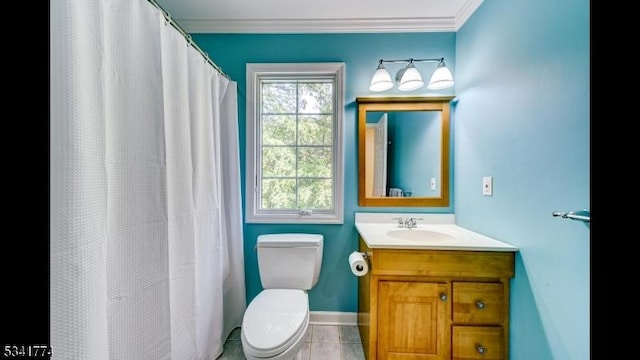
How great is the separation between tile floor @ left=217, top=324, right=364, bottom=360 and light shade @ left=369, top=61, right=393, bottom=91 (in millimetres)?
1709

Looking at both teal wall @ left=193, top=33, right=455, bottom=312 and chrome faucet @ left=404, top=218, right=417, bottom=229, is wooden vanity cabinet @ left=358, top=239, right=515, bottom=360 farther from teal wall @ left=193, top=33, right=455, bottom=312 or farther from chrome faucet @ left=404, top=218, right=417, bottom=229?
teal wall @ left=193, top=33, right=455, bottom=312

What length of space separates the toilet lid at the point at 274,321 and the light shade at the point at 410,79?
5.13ft

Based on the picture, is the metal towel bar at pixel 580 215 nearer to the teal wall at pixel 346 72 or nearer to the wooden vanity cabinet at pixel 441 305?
the wooden vanity cabinet at pixel 441 305

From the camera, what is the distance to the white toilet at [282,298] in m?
1.19

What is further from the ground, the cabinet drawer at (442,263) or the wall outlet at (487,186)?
the wall outlet at (487,186)

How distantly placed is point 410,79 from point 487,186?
0.86 meters

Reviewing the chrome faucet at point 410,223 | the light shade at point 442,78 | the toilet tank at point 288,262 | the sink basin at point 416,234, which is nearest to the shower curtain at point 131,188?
the toilet tank at point 288,262

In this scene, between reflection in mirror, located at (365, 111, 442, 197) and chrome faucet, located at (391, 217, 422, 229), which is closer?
chrome faucet, located at (391, 217, 422, 229)

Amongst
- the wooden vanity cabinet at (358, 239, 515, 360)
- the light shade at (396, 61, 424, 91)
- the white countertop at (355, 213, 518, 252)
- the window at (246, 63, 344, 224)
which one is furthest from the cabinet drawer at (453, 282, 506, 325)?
the light shade at (396, 61, 424, 91)

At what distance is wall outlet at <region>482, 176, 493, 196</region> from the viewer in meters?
1.50

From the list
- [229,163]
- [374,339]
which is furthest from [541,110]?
[229,163]
